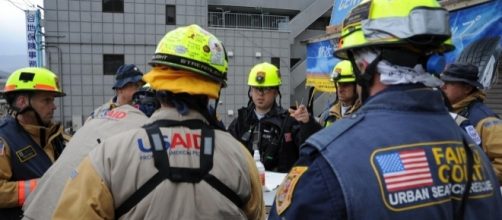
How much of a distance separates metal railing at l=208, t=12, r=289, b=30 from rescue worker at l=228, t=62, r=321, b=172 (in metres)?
11.8

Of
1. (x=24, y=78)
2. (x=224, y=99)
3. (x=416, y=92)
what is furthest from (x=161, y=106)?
(x=224, y=99)

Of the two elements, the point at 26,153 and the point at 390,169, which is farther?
the point at 26,153

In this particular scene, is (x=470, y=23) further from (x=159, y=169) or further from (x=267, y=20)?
(x=267, y=20)

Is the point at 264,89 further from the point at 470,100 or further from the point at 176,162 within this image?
the point at 176,162

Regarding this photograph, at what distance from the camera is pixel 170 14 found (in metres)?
14.6

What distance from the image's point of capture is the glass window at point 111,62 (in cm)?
1420

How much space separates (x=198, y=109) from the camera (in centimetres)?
171

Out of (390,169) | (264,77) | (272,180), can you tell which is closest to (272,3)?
(264,77)

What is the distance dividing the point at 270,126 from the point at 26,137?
94.8 inches

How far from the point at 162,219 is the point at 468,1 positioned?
5.90 meters

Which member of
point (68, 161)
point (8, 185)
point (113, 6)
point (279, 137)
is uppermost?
point (113, 6)

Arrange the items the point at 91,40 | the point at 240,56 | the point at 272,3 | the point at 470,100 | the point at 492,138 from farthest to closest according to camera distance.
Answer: the point at 272,3 < the point at 240,56 < the point at 91,40 < the point at 470,100 < the point at 492,138

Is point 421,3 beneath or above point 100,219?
above

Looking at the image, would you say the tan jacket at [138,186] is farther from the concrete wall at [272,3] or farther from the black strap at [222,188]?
the concrete wall at [272,3]
